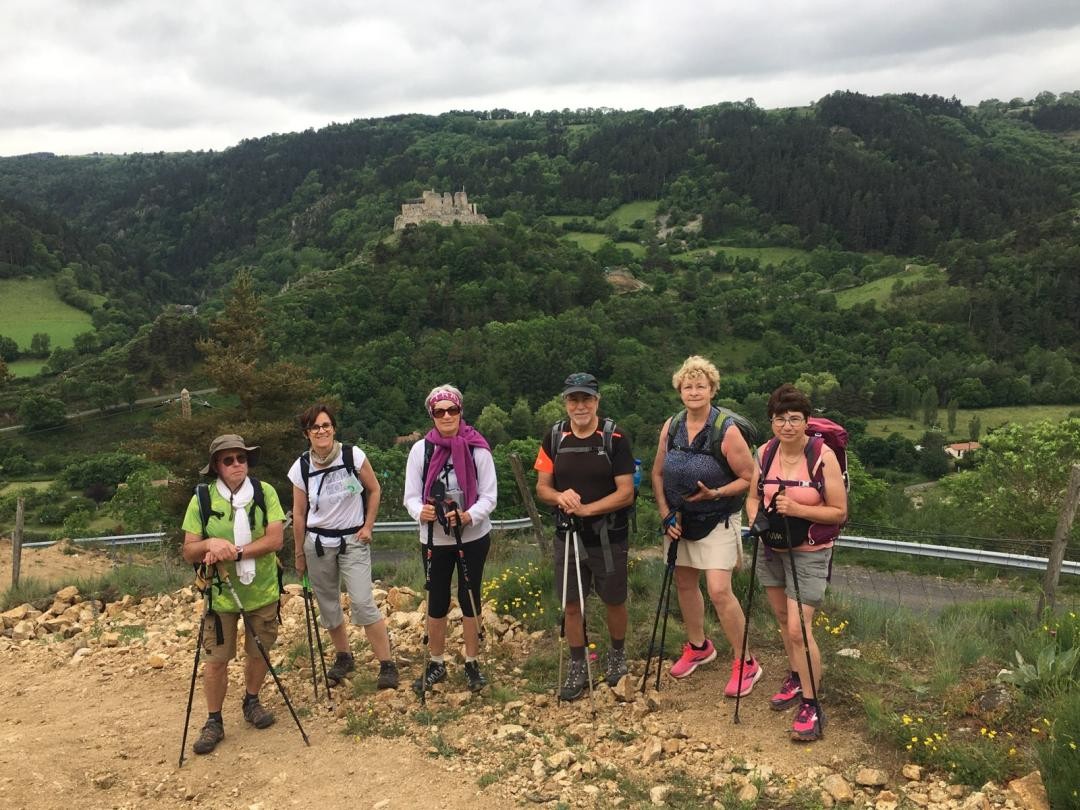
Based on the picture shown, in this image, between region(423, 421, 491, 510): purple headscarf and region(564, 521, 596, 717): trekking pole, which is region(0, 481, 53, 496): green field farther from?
region(564, 521, 596, 717): trekking pole

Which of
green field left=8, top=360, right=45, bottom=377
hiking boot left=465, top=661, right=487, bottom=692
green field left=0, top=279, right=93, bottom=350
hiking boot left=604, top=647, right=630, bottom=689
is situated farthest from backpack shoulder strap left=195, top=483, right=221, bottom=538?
green field left=0, top=279, right=93, bottom=350

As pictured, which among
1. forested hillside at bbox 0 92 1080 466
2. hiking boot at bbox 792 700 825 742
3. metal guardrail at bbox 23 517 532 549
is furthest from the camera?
forested hillside at bbox 0 92 1080 466

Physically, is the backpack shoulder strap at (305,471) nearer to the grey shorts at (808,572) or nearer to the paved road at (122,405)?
the grey shorts at (808,572)

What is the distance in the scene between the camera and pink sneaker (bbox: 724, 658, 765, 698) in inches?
163

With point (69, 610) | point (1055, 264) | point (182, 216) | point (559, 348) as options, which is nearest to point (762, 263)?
point (1055, 264)

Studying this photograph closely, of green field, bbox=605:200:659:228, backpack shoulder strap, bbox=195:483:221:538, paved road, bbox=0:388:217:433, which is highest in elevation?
green field, bbox=605:200:659:228

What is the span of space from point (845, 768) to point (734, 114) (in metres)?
150

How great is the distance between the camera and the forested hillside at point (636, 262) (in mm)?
61562

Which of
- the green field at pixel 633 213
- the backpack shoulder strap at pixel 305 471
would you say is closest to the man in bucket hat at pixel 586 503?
the backpack shoulder strap at pixel 305 471

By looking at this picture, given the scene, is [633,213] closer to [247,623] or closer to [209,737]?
[247,623]

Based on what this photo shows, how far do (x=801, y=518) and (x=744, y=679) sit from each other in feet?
3.71

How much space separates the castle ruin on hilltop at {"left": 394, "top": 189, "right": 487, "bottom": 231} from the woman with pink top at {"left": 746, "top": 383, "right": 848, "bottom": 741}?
80.9m

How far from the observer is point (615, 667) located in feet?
14.7

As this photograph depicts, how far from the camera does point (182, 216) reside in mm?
154375
